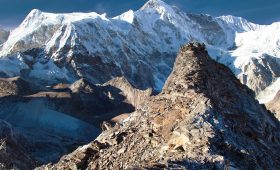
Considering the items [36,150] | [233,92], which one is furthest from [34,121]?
[233,92]

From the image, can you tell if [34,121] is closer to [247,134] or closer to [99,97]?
[99,97]

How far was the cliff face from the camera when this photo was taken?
1457 centimetres

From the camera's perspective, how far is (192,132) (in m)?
15.0

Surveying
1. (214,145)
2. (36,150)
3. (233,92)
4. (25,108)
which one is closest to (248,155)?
(214,145)

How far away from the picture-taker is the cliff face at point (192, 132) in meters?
14.6

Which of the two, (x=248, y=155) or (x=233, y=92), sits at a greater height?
(x=233, y=92)

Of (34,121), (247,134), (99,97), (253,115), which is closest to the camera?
(247,134)

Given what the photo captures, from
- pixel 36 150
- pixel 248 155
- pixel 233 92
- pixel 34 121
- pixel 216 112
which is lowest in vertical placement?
pixel 248 155

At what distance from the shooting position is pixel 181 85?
720 inches

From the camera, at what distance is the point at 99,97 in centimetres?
19562

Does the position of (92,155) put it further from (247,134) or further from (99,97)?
(99,97)

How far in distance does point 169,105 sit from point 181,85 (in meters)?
1.09

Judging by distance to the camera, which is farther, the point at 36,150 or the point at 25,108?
the point at 25,108

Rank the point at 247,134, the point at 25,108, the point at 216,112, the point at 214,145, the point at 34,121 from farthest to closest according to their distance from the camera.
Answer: the point at 25,108 < the point at 34,121 < the point at 247,134 < the point at 216,112 < the point at 214,145
